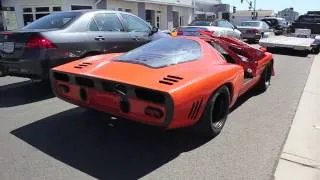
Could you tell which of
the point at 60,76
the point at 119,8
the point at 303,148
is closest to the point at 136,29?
the point at 60,76

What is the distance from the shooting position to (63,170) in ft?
11.2

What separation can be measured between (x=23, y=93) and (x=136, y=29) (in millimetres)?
2733

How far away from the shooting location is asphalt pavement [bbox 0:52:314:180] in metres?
3.47

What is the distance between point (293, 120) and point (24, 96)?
4.44 meters

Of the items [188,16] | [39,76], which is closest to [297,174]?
[39,76]

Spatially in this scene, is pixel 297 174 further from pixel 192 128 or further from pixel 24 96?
pixel 24 96

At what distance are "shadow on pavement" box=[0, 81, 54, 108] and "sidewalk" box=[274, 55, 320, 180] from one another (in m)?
4.01

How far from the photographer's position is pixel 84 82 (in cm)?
413

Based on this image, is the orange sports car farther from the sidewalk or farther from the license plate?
the license plate

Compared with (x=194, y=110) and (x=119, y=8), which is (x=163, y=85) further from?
(x=119, y=8)

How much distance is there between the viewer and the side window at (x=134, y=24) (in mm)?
7543

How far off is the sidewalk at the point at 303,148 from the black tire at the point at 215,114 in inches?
32.5

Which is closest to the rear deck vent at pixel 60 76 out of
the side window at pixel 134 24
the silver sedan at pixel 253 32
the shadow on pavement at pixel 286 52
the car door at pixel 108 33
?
the car door at pixel 108 33

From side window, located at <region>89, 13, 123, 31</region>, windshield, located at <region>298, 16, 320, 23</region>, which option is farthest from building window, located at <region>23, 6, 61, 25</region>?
side window, located at <region>89, 13, 123, 31</region>
